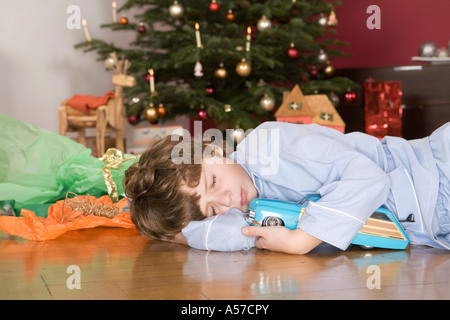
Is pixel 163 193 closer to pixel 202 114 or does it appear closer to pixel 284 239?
pixel 284 239

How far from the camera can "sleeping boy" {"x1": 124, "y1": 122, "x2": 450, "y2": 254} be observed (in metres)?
1.08

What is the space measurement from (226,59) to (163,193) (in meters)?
1.83

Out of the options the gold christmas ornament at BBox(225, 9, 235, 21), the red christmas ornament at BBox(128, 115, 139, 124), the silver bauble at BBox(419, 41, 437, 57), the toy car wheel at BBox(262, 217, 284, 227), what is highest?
the gold christmas ornament at BBox(225, 9, 235, 21)

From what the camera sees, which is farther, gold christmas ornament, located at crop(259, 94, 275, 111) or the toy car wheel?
gold christmas ornament, located at crop(259, 94, 275, 111)

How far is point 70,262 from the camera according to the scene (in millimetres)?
1085

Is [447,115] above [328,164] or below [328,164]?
below

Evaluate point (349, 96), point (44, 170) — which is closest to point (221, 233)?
point (44, 170)

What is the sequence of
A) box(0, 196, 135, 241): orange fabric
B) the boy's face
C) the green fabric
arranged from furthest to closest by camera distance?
the green fabric, box(0, 196, 135, 241): orange fabric, the boy's face

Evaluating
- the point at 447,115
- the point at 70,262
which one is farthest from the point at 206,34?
the point at 70,262

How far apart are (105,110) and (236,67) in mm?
840

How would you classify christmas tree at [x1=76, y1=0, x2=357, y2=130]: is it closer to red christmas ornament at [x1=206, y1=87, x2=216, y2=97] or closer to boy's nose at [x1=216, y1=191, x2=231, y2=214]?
red christmas ornament at [x1=206, y1=87, x2=216, y2=97]

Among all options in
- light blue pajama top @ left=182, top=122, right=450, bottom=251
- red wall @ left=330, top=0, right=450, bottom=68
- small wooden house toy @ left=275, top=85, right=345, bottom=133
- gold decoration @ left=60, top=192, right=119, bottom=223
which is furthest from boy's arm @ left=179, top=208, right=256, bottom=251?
red wall @ left=330, top=0, right=450, bottom=68

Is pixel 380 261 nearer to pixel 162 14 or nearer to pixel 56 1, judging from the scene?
pixel 162 14

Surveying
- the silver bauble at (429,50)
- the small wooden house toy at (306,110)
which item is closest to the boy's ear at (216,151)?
the small wooden house toy at (306,110)
